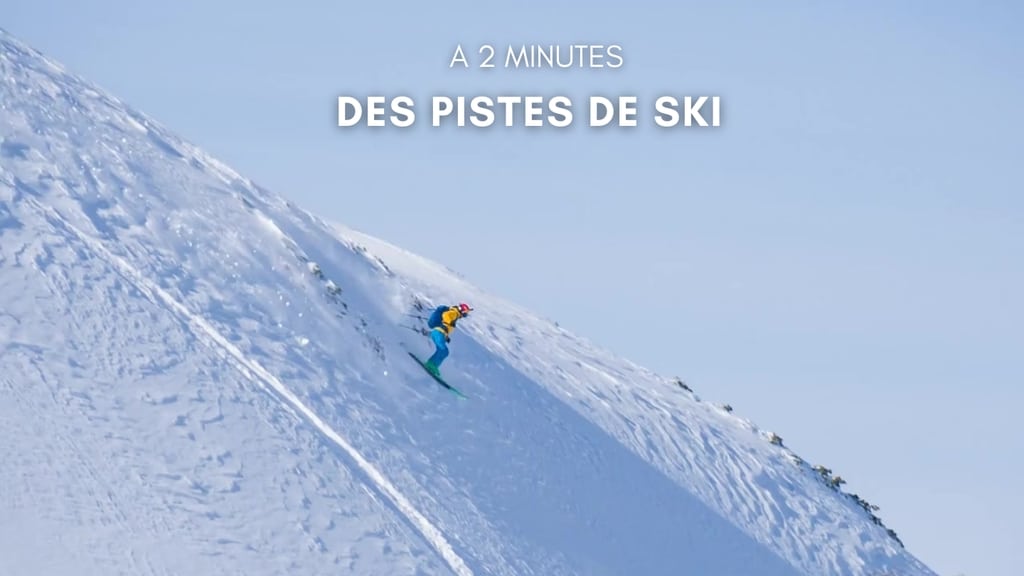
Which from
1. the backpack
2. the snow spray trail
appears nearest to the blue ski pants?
the backpack

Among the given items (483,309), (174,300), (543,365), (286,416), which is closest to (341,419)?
(286,416)

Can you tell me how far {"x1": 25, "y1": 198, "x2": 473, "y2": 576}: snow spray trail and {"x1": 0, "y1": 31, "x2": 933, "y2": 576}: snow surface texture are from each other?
0.17 feet

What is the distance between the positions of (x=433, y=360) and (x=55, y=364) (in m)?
8.25

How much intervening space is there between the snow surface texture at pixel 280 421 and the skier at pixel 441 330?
44 centimetres

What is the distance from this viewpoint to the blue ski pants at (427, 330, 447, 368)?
29203 millimetres

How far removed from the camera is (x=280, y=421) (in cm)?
2438

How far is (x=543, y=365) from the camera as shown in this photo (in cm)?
3422

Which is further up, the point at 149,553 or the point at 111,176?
the point at 111,176

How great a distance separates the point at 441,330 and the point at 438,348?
313 mm

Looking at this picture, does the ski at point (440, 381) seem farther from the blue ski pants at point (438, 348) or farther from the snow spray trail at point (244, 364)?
the snow spray trail at point (244, 364)

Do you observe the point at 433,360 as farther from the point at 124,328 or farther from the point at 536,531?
the point at 124,328

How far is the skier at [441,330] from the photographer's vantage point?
29219mm

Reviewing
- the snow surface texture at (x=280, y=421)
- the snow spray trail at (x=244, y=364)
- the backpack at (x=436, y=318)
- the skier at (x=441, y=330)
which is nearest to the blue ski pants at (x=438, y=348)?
the skier at (x=441, y=330)

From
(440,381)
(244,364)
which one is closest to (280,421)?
(244,364)
